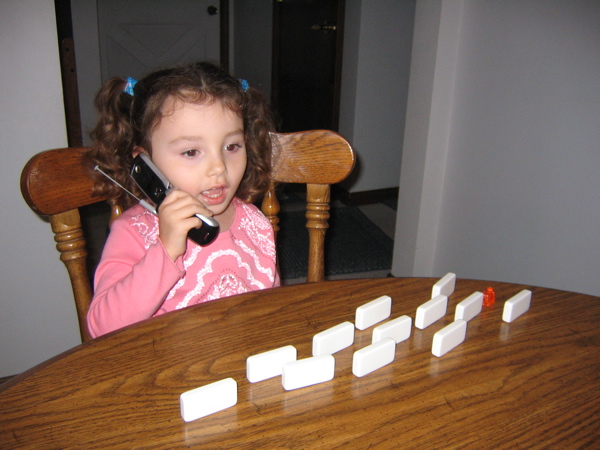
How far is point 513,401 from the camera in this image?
0.54 meters

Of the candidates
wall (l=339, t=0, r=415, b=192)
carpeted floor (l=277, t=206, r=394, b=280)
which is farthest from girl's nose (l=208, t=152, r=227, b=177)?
wall (l=339, t=0, r=415, b=192)

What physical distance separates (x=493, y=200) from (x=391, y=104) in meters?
1.92

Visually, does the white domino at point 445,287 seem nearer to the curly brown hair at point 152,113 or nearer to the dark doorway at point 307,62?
the curly brown hair at point 152,113

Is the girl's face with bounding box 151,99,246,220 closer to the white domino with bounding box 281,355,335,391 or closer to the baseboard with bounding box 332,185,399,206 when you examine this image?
the white domino with bounding box 281,355,335,391

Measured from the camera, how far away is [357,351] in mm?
575

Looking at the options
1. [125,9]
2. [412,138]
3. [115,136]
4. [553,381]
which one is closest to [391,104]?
[412,138]

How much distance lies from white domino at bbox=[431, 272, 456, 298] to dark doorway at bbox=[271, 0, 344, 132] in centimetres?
310

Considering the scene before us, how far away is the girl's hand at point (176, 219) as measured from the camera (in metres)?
0.83

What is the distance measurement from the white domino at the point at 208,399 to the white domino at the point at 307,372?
59mm

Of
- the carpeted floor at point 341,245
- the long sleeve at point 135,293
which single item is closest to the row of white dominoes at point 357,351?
the long sleeve at point 135,293

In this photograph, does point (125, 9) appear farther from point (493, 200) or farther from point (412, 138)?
point (493, 200)

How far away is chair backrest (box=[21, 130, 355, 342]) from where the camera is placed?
0.81 meters

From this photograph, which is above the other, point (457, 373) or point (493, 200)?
point (457, 373)

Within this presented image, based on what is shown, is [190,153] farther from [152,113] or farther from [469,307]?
[469,307]
